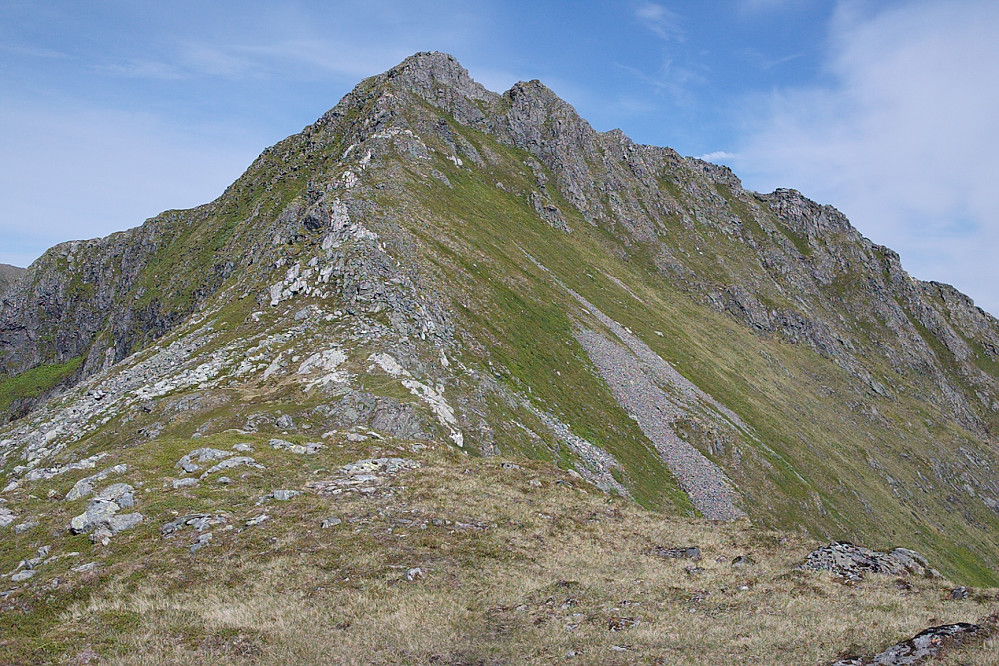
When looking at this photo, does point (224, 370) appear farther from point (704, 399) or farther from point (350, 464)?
point (704, 399)

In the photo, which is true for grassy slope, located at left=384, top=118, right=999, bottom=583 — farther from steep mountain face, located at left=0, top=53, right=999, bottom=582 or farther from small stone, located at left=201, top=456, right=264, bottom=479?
small stone, located at left=201, top=456, right=264, bottom=479

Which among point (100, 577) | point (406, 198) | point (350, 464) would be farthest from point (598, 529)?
point (406, 198)

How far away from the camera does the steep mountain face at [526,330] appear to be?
45.2 meters

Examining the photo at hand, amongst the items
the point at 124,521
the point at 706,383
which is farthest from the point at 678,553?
the point at 706,383

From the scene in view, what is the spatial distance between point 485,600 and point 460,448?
2148 cm

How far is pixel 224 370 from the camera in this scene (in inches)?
1802

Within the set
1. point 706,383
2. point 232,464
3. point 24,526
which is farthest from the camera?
point 706,383

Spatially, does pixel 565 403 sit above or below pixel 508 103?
below

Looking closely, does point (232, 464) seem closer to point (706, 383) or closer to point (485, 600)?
point (485, 600)

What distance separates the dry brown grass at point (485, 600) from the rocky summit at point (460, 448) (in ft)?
0.42

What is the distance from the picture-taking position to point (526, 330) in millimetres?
65562

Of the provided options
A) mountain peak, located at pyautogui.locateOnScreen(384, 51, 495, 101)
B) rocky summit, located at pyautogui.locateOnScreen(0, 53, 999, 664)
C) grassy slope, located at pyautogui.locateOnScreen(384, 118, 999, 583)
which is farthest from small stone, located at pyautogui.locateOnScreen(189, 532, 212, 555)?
mountain peak, located at pyautogui.locateOnScreen(384, 51, 495, 101)

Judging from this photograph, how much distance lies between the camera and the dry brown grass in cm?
1419

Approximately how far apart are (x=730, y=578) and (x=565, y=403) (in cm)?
3583
